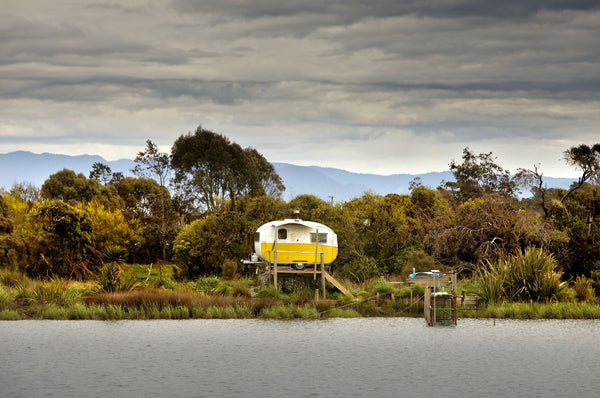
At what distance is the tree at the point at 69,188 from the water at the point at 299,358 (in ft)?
120

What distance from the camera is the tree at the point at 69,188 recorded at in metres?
67.2

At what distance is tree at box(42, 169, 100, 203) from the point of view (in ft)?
220

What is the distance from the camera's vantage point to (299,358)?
85.9 ft

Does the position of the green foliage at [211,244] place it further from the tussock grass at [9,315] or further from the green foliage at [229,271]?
the tussock grass at [9,315]

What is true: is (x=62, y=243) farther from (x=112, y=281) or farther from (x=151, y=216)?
(x=151, y=216)

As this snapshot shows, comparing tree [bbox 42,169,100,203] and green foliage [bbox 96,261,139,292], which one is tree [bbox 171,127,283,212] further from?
green foliage [bbox 96,261,139,292]

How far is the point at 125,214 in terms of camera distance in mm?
56094

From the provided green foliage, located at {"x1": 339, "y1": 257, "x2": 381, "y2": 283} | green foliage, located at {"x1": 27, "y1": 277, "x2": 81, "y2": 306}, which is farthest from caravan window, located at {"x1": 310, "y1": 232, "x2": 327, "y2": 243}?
green foliage, located at {"x1": 27, "y1": 277, "x2": 81, "y2": 306}

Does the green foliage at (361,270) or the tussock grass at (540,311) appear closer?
the tussock grass at (540,311)

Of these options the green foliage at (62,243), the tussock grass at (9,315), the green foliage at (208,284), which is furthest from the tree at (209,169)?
the tussock grass at (9,315)

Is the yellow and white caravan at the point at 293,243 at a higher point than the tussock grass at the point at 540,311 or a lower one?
higher

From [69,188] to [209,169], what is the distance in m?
15.0

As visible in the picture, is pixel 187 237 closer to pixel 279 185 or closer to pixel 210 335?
pixel 210 335

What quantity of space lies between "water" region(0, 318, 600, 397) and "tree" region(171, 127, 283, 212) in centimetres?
4004
